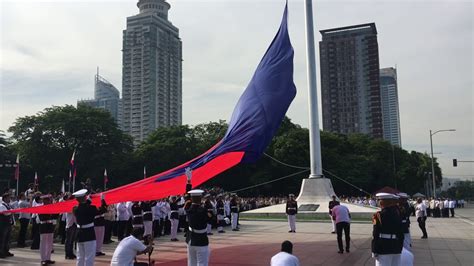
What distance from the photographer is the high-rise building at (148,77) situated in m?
106

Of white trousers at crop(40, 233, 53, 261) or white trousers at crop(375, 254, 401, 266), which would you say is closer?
white trousers at crop(375, 254, 401, 266)

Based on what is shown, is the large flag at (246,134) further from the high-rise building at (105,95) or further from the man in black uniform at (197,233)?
the high-rise building at (105,95)

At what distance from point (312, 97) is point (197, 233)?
2772 centimetres

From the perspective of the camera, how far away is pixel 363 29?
115 metres

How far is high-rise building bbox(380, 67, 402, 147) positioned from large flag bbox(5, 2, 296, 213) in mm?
128461

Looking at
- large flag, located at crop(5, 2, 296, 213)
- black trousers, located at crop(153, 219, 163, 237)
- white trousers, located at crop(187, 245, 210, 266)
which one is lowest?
black trousers, located at crop(153, 219, 163, 237)

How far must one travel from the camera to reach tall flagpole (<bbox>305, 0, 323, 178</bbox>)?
3525 centimetres

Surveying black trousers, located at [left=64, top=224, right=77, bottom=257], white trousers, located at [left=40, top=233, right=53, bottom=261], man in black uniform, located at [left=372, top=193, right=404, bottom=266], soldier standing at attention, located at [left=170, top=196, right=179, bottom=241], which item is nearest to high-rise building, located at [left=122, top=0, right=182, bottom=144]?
soldier standing at attention, located at [left=170, top=196, right=179, bottom=241]

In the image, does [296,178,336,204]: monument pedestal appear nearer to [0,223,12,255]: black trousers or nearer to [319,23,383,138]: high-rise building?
[0,223,12,255]: black trousers

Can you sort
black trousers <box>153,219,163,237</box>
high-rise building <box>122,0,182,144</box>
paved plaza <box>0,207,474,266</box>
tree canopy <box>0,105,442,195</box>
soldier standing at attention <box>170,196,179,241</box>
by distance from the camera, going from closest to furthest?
1. paved plaza <box>0,207,474,266</box>
2. soldier standing at attention <box>170,196,179,241</box>
3. black trousers <box>153,219,163,237</box>
4. tree canopy <box>0,105,442,195</box>
5. high-rise building <box>122,0,182,144</box>

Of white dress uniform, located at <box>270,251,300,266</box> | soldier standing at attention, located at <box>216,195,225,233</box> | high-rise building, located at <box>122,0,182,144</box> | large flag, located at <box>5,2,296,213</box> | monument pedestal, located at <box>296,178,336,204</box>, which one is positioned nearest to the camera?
white dress uniform, located at <box>270,251,300,266</box>

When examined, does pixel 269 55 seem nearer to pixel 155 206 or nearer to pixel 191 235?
pixel 155 206

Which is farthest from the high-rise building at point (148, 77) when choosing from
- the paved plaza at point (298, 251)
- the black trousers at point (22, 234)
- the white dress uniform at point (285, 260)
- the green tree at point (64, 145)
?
the white dress uniform at point (285, 260)

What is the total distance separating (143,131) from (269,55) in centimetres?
8904
